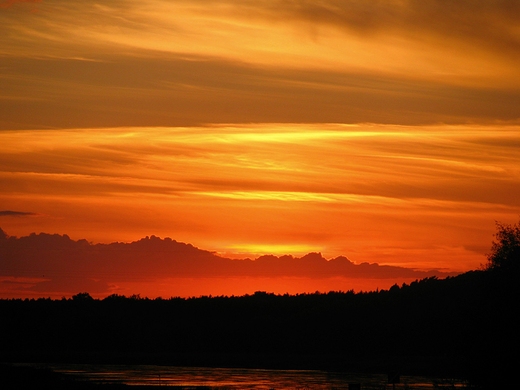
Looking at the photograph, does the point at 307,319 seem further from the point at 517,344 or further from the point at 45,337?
the point at 517,344

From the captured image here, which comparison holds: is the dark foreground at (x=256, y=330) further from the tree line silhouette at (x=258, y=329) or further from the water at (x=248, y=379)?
the water at (x=248, y=379)

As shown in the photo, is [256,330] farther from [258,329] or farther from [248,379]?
[248,379]

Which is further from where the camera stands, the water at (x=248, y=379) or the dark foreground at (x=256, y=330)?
the dark foreground at (x=256, y=330)

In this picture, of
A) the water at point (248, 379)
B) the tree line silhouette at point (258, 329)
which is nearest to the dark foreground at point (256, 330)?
the tree line silhouette at point (258, 329)

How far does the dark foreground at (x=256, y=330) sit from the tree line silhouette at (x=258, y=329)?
159 mm

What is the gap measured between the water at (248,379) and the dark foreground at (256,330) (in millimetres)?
6857

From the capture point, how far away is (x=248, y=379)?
7031 centimetres

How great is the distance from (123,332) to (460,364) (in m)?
96.7

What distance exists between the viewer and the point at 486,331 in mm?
44625

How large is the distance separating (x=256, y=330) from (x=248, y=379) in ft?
203

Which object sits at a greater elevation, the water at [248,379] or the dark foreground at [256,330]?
the dark foreground at [256,330]

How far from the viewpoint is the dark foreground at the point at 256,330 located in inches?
4065

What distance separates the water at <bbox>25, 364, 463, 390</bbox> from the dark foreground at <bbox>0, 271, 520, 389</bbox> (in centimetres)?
686

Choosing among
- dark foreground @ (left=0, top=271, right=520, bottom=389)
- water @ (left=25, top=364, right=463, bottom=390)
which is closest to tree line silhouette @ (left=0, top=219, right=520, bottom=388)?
dark foreground @ (left=0, top=271, right=520, bottom=389)
